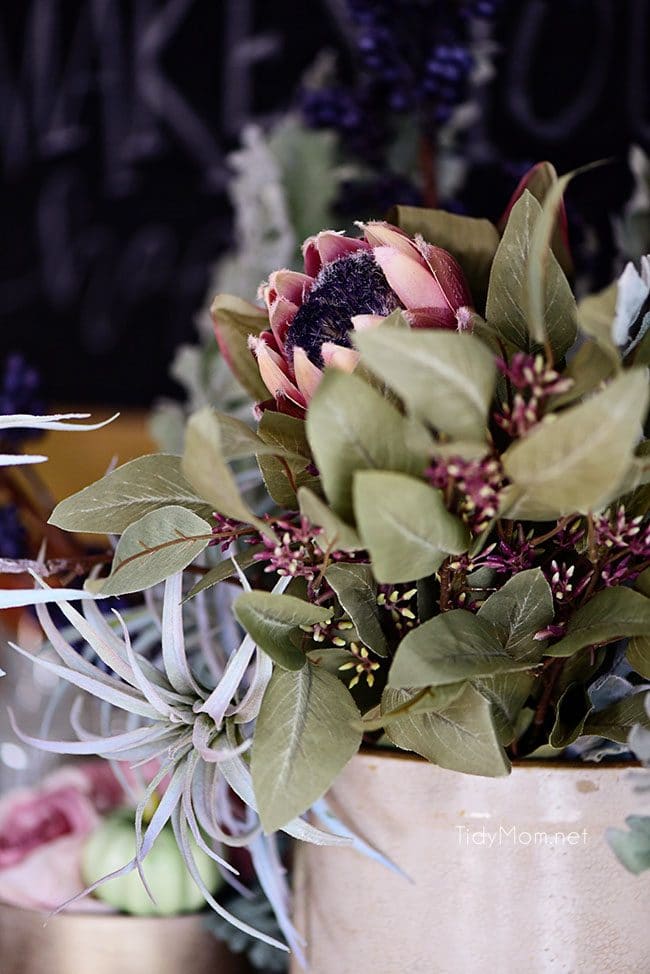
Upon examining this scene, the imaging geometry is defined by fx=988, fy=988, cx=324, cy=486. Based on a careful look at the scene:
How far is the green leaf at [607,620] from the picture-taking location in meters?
0.25

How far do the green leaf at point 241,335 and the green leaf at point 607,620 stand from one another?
119 mm

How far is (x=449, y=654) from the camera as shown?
254 millimetres

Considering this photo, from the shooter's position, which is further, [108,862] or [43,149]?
[43,149]

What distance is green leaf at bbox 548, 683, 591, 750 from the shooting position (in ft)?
0.94

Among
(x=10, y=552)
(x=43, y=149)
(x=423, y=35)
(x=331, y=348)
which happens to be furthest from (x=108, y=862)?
(x=43, y=149)

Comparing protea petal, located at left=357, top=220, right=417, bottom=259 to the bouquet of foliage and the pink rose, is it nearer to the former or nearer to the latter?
the bouquet of foliage

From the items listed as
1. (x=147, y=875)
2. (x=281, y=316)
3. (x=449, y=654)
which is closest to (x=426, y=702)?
(x=449, y=654)

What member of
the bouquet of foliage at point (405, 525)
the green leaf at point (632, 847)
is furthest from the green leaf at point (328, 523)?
the green leaf at point (632, 847)

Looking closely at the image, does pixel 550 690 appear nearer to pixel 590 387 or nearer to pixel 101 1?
pixel 590 387

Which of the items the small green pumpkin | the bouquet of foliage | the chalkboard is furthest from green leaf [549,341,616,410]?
the chalkboard

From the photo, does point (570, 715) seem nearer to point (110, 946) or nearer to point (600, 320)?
point (600, 320)

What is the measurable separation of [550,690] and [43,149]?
2.16 ft

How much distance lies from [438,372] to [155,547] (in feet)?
0.35

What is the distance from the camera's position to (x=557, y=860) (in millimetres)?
292
